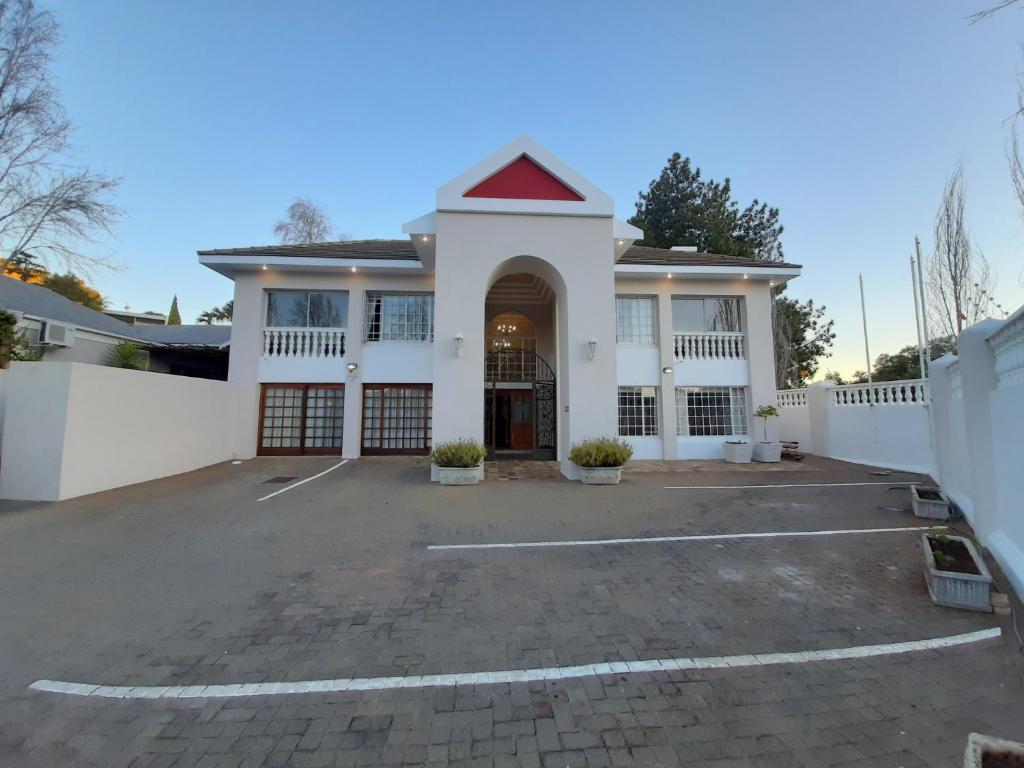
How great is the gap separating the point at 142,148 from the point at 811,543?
790 inches

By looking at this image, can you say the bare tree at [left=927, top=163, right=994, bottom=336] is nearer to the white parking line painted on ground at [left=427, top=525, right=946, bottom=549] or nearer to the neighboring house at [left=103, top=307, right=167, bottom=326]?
the white parking line painted on ground at [left=427, top=525, right=946, bottom=549]

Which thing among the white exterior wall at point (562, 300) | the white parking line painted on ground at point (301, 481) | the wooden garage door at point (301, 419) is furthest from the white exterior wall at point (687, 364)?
the wooden garage door at point (301, 419)

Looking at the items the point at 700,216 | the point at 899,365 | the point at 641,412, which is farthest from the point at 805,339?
the point at 641,412

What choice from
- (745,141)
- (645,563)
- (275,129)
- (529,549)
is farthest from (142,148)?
(745,141)

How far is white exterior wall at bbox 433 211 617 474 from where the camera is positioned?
30.5 feet

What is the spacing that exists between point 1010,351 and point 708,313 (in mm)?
9884

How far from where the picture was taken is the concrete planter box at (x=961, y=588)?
3281 mm

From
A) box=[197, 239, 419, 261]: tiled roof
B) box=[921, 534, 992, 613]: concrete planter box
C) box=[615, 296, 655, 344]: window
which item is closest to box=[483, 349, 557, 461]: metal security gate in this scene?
box=[615, 296, 655, 344]: window

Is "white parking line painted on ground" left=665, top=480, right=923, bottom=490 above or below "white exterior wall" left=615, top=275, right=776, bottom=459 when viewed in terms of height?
below

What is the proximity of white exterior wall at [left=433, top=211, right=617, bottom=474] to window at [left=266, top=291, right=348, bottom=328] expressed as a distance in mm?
4600

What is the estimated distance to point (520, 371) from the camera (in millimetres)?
13727

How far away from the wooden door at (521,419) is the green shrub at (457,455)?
16.0ft

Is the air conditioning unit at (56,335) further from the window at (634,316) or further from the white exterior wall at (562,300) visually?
the window at (634,316)

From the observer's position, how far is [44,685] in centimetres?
243
